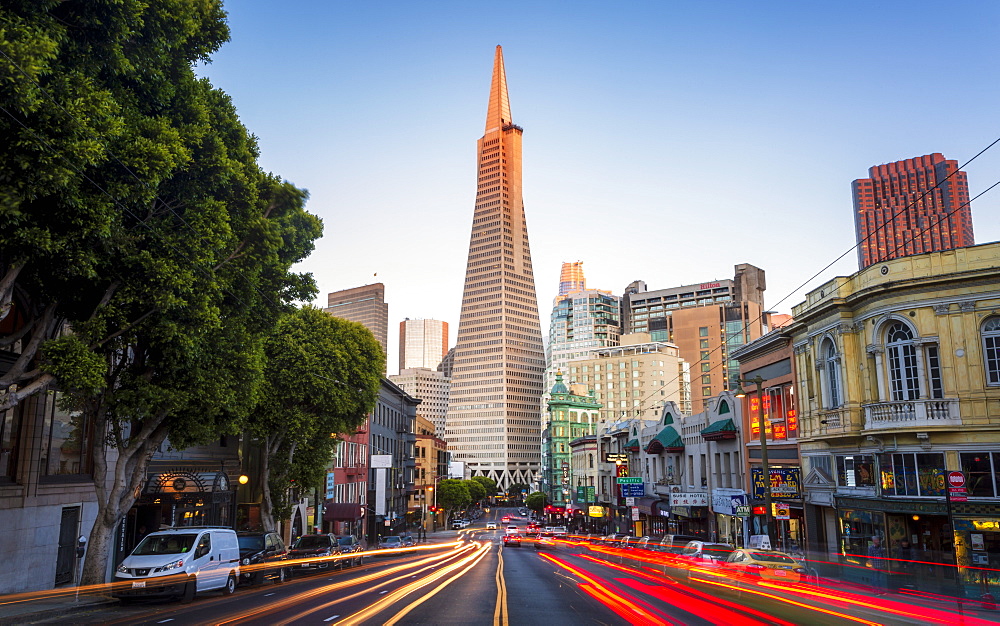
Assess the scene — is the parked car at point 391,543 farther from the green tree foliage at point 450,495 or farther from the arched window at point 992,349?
the green tree foliage at point 450,495

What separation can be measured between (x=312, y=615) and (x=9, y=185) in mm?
10443

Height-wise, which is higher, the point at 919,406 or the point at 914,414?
the point at 919,406

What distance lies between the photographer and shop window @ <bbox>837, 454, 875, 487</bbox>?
2852 centimetres

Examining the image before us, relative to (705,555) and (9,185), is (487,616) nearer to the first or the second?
(9,185)

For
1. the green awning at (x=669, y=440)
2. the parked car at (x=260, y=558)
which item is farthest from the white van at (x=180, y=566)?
the green awning at (x=669, y=440)

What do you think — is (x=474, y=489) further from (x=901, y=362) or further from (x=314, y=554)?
(x=901, y=362)

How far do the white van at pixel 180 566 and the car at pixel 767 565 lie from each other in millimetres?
16762

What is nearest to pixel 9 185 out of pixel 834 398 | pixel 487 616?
pixel 487 616

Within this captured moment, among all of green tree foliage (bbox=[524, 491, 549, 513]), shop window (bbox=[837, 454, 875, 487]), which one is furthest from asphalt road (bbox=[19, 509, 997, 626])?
green tree foliage (bbox=[524, 491, 549, 513])

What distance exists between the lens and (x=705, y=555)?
91.0ft

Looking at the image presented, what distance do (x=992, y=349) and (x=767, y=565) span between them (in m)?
11.0

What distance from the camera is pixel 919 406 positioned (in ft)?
84.9

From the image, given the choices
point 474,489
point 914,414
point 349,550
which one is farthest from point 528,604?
point 474,489

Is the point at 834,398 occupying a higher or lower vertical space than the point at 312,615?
higher
